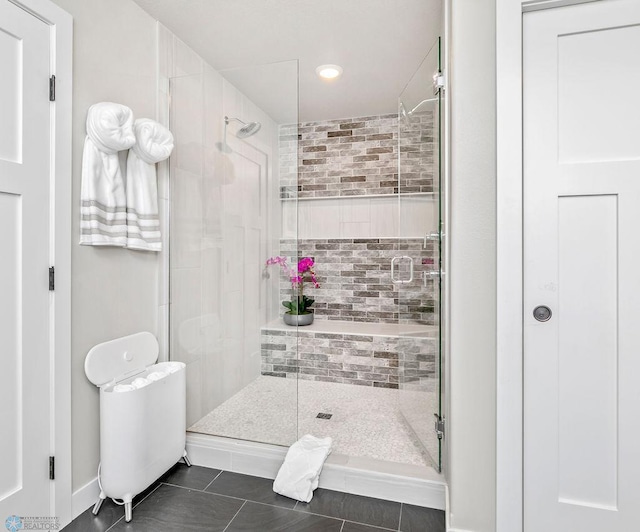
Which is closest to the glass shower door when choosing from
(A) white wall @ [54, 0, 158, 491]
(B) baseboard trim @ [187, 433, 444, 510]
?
(B) baseboard trim @ [187, 433, 444, 510]

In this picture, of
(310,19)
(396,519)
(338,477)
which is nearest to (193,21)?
(310,19)

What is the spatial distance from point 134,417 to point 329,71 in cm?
248

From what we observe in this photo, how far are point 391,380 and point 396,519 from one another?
1557mm

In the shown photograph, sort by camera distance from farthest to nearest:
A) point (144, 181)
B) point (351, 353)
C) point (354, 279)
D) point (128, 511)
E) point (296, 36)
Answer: point (354, 279), point (351, 353), point (296, 36), point (144, 181), point (128, 511)

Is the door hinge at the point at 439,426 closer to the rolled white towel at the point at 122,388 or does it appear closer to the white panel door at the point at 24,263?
the rolled white towel at the point at 122,388

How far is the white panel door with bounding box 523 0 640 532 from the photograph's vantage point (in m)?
1.30

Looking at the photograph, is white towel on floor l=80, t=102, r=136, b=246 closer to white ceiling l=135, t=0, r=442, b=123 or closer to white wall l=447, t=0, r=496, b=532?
white ceiling l=135, t=0, r=442, b=123

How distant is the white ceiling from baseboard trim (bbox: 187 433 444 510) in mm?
1799

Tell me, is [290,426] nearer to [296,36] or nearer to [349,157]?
[296,36]

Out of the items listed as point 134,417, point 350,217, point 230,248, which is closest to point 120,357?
point 134,417

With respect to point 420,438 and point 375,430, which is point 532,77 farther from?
point 375,430

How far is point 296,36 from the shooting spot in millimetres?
2229

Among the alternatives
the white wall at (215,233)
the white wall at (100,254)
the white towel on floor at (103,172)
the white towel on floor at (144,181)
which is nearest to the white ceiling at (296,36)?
the white wall at (215,233)

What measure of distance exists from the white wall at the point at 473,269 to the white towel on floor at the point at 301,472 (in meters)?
0.63
